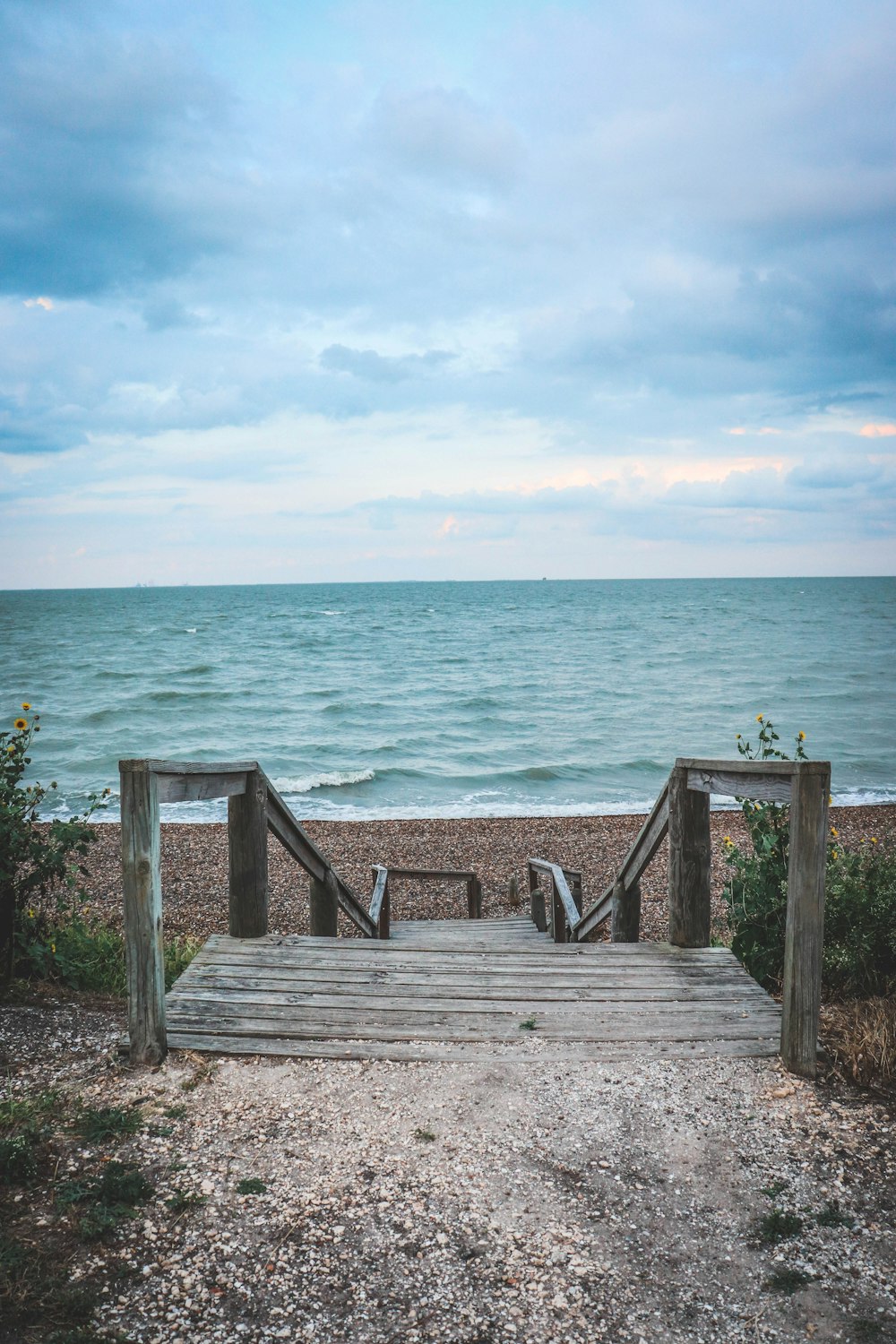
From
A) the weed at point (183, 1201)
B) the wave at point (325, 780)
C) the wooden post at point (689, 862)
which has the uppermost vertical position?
the wooden post at point (689, 862)

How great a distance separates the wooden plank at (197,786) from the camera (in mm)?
3773

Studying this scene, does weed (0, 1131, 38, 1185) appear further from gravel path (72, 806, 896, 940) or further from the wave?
the wave

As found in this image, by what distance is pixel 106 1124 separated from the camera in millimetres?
3070

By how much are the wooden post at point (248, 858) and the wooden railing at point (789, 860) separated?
8.06 ft

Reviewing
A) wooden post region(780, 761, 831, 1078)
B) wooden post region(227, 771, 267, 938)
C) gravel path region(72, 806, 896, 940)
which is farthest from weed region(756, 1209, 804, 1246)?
gravel path region(72, 806, 896, 940)

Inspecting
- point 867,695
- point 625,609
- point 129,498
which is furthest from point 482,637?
point 129,498

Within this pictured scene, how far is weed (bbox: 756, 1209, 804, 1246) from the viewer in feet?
8.69

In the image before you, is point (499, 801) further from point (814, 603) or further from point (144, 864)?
point (814, 603)

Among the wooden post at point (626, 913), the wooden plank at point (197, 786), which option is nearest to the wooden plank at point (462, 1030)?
the wooden plank at point (197, 786)

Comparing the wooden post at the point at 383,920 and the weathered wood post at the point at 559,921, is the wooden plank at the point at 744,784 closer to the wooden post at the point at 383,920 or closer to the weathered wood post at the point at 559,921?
the weathered wood post at the point at 559,921

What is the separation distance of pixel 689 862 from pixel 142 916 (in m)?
3.07

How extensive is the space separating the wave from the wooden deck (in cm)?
1413

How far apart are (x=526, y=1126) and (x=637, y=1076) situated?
62cm

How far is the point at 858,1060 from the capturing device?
356 cm
